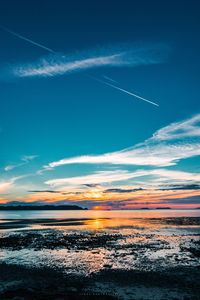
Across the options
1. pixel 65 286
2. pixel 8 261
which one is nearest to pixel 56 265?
pixel 8 261

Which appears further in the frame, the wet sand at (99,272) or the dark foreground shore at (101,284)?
the wet sand at (99,272)

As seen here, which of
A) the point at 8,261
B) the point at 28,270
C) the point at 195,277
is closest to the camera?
the point at 195,277

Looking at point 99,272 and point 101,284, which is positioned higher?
point 99,272

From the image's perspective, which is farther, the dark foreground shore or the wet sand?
the wet sand

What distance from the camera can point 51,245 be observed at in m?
42.0

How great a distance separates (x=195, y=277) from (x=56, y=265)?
11895mm

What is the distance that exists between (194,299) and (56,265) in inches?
555

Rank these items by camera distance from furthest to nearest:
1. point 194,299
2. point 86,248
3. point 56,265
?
point 86,248
point 56,265
point 194,299

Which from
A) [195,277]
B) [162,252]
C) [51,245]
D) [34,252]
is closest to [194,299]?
[195,277]

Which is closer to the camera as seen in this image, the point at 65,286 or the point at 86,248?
the point at 65,286

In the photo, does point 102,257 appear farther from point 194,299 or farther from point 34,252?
point 194,299

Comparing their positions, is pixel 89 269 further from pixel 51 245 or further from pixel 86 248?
pixel 51 245

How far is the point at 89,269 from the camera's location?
27062 mm

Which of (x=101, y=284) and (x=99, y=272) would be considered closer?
(x=101, y=284)
